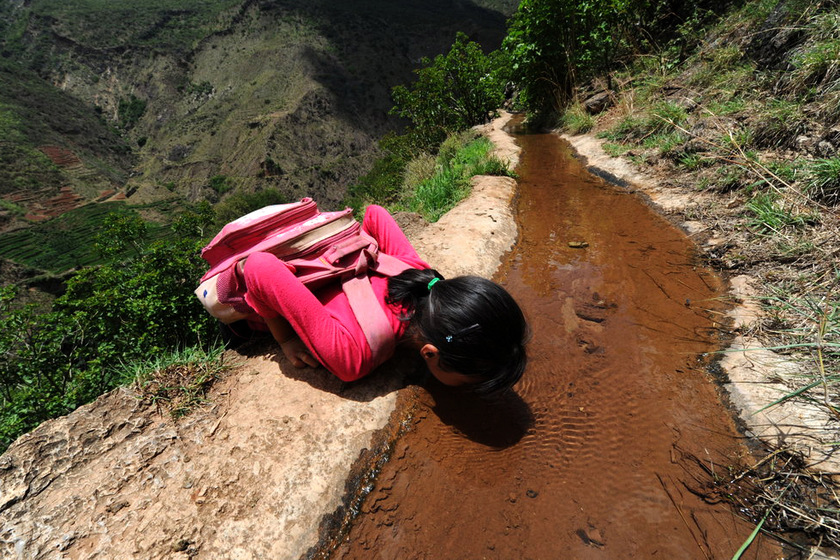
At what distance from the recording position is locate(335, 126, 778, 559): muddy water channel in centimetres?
138

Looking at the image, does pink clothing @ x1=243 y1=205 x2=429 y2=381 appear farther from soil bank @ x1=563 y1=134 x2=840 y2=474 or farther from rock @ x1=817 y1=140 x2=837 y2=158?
rock @ x1=817 y1=140 x2=837 y2=158

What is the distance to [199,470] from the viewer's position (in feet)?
5.21

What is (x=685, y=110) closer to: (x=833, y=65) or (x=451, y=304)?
(x=833, y=65)

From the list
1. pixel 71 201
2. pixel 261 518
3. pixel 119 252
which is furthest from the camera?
pixel 71 201

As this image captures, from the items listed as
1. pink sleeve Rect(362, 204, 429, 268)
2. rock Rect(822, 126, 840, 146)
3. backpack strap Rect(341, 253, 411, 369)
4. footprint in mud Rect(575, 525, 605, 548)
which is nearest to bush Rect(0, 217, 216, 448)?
backpack strap Rect(341, 253, 411, 369)

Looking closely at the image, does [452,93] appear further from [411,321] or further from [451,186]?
[411,321]

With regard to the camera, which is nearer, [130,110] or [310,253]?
[310,253]

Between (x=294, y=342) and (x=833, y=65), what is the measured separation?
17.1ft

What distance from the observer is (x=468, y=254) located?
3.09 metres

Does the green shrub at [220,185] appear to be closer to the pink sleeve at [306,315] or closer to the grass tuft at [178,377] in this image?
the grass tuft at [178,377]

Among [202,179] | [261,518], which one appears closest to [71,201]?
[202,179]

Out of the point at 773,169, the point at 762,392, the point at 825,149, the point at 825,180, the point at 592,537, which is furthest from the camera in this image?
the point at 773,169

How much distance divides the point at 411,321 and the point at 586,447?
104cm

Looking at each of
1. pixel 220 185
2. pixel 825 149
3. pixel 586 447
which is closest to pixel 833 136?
pixel 825 149
